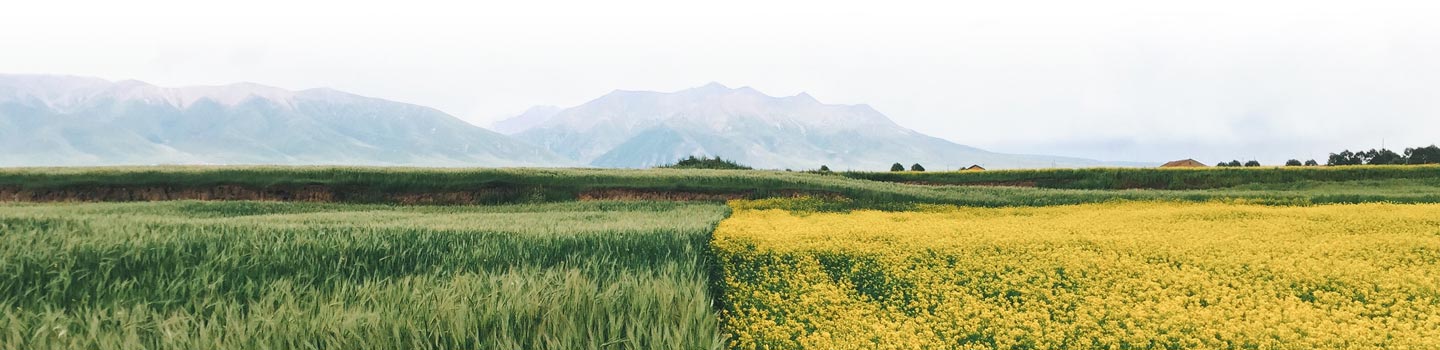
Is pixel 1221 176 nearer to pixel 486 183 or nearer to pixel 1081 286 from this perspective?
pixel 1081 286

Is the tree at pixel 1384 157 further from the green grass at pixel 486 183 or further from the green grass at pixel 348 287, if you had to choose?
the green grass at pixel 348 287

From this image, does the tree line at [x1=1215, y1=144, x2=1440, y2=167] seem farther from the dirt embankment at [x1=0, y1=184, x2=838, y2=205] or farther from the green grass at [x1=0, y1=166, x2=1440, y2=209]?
the dirt embankment at [x1=0, y1=184, x2=838, y2=205]

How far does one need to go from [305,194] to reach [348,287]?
2365 centimetres

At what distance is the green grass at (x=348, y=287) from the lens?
4.74 metres

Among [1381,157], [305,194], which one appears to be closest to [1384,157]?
[1381,157]

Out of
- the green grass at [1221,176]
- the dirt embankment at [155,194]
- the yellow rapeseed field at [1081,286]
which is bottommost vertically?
the dirt embankment at [155,194]

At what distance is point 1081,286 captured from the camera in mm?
8188

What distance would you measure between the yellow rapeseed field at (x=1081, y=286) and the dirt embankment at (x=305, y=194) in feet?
48.9

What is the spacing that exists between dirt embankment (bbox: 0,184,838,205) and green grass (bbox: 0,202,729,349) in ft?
49.2

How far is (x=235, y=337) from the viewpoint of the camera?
4.62 metres

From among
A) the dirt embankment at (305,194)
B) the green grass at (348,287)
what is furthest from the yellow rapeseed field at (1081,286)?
the dirt embankment at (305,194)

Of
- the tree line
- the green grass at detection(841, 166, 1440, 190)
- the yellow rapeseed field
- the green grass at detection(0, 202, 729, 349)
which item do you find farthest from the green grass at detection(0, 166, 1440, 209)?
the tree line

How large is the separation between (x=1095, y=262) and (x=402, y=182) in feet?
81.9

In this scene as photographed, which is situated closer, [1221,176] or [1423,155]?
[1221,176]
